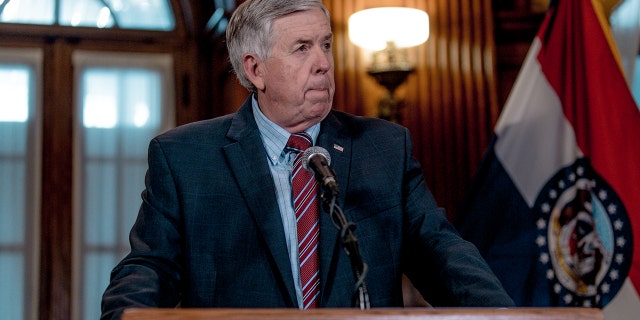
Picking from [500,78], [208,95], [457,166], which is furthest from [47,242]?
[500,78]

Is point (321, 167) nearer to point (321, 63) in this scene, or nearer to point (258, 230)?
point (258, 230)

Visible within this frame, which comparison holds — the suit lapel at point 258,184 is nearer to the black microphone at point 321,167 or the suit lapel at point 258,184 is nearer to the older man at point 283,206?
the older man at point 283,206

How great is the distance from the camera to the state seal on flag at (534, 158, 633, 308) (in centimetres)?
338

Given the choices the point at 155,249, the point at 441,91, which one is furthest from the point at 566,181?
the point at 155,249

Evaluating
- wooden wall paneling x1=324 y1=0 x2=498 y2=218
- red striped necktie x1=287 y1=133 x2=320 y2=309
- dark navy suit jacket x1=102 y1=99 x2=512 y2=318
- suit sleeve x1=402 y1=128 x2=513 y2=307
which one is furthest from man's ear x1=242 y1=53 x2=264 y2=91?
wooden wall paneling x1=324 y1=0 x2=498 y2=218

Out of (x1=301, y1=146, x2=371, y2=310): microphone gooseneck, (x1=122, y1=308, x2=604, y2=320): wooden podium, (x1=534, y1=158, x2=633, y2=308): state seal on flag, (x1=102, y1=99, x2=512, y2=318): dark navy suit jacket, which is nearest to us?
(x1=122, y1=308, x2=604, y2=320): wooden podium

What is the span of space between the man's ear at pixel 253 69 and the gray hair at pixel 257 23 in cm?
1

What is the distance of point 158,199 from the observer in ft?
6.83

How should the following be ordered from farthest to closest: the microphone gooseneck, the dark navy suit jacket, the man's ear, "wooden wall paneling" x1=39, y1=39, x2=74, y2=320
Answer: "wooden wall paneling" x1=39, y1=39, x2=74, y2=320
the man's ear
the dark navy suit jacket
the microphone gooseneck

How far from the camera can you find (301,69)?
216 cm

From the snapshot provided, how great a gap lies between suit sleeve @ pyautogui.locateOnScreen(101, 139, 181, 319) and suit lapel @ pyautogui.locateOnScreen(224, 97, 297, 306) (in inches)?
6.8

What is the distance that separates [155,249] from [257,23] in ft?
2.09

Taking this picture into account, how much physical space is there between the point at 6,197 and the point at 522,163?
289 centimetres

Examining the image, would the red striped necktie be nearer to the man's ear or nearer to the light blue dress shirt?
the light blue dress shirt
